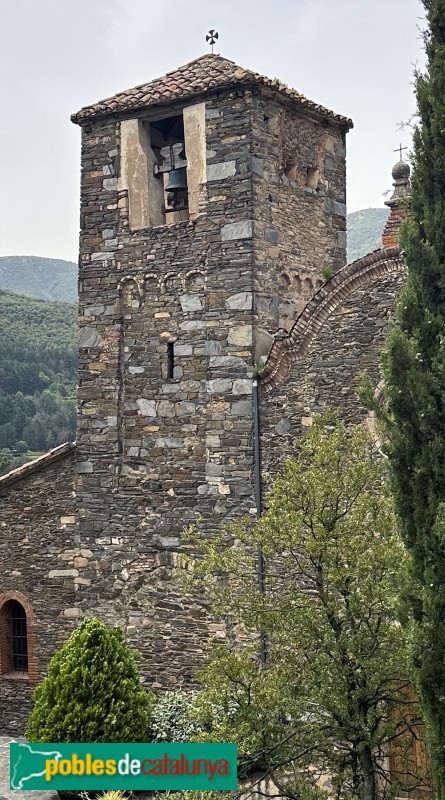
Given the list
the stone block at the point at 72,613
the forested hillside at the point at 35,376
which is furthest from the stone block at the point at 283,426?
the forested hillside at the point at 35,376

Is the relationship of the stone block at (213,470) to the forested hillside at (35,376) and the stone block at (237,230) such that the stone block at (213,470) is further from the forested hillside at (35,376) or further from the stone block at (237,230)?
the forested hillside at (35,376)

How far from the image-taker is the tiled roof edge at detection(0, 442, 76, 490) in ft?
45.5

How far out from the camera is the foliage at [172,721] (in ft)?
37.4

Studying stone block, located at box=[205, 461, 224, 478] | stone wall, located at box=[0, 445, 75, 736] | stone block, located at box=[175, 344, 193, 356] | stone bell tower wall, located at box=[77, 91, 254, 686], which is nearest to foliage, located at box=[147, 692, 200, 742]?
stone bell tower wall, located at box=[77, 91, 254, 686]

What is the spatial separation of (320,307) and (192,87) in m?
3.55

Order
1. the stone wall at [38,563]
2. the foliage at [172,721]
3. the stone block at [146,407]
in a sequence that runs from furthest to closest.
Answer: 1. the stone wall at [38,563]
2. the stone block at [146,407]
3. the foliage at [172,721]

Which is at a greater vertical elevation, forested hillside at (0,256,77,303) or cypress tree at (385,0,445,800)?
forested hillside at (0,256,77,303)

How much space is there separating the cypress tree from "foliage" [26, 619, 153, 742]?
524cm

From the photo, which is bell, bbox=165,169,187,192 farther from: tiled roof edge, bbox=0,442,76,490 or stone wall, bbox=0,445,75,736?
stone wall, bbox=0,445,75,736

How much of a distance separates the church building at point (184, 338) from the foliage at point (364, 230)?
52429 millimetres

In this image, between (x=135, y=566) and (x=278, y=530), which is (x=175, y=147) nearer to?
(x=135, y=566)

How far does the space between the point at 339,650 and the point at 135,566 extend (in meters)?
5.32

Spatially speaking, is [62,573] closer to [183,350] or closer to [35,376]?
[183,350]

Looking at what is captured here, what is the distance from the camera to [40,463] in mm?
14094
